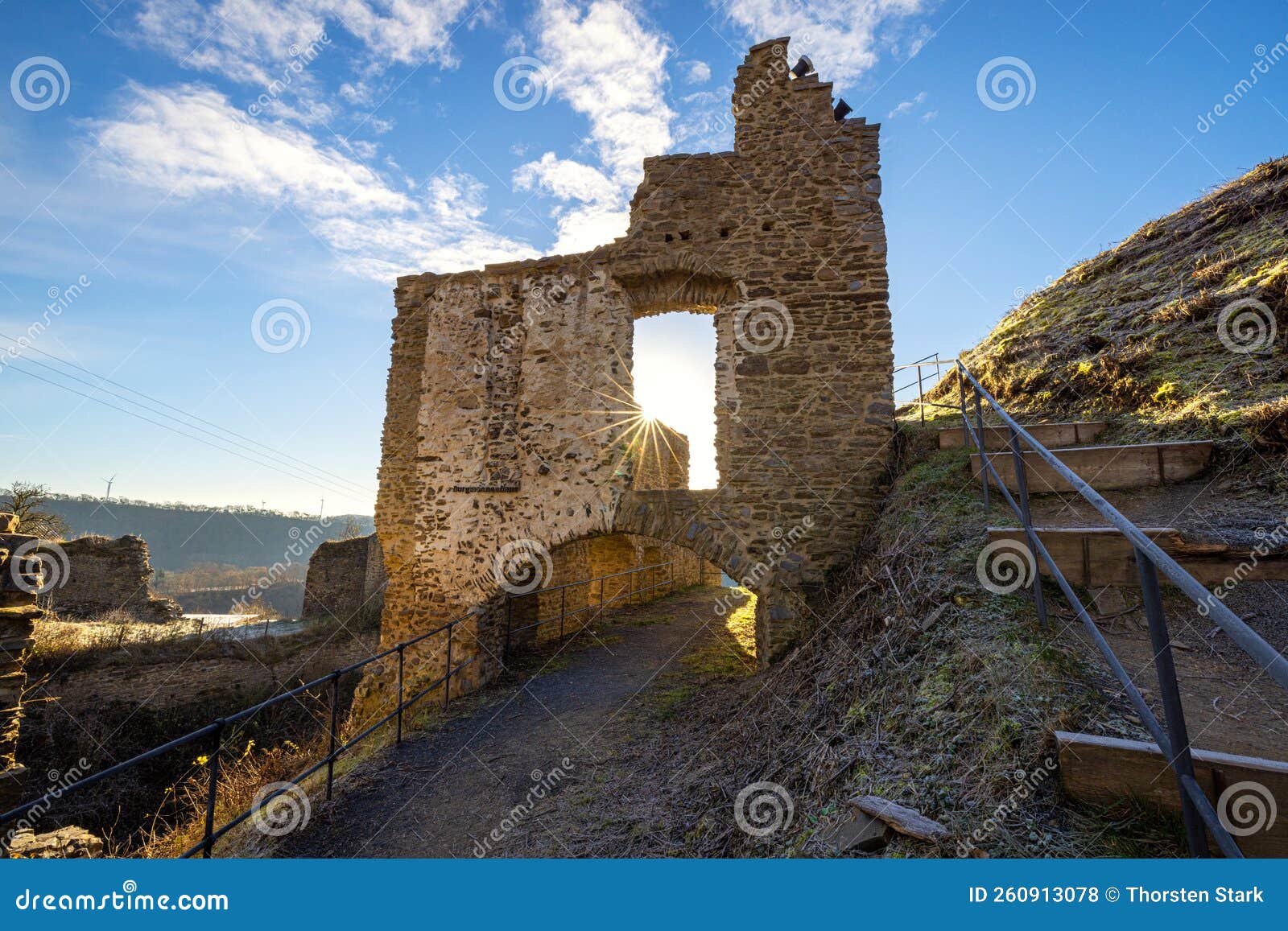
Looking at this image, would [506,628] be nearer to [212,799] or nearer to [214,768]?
[212,799]

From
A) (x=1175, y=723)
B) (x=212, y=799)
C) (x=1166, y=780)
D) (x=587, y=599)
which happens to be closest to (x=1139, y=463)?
(x=1166, y=780)

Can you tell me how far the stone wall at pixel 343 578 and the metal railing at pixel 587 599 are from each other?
290 inches

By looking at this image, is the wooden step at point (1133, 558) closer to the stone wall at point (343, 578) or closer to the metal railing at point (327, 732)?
the metal railing at point (327, 732)

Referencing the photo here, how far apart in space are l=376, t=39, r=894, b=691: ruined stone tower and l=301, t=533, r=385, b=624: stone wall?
8.76 m

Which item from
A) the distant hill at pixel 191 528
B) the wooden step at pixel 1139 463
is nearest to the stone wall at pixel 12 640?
the wooden step at pixel 1139 463

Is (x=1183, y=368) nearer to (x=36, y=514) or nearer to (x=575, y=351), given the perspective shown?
(x=575, y=351)

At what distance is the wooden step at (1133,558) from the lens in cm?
280

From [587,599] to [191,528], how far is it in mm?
70565

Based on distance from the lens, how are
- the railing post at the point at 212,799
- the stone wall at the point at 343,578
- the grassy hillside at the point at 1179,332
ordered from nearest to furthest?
the railing post at the point at 212,799 < the grassy hillside at the point at 1179,332 < the stone wall at the point at 343,578

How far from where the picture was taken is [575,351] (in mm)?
7176

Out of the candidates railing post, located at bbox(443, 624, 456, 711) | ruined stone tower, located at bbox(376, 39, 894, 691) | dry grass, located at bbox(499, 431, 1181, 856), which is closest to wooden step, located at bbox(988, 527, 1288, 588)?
dry grass, located at bbox(499, 431, 1181, 856)

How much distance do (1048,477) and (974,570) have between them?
1.38 meters

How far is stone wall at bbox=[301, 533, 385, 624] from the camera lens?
15.4 meters

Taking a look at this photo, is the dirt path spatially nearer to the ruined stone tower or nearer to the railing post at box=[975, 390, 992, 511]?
the ruined stone tower
